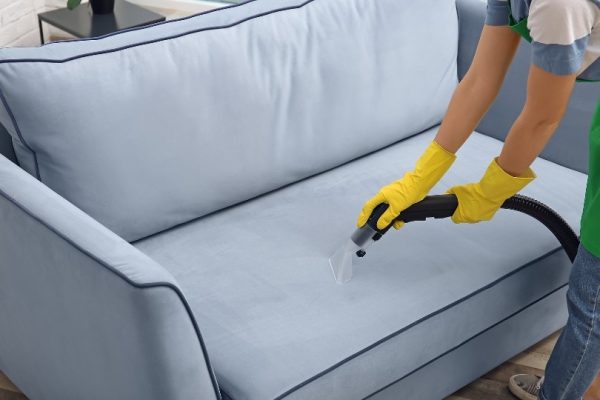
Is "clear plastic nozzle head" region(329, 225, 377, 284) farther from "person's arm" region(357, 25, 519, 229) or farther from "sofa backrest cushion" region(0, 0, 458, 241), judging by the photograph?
"sofa backrest cushion" region(0, 0, 458, 241)

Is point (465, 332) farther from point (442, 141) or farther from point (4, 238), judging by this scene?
point (4, 238)

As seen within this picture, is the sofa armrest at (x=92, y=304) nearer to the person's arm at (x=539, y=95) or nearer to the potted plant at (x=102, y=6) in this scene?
the person's arm at (x=539, y=95)

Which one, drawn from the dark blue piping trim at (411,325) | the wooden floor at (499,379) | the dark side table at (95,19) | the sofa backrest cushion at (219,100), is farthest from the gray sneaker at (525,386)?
the dark side table at (95,19)

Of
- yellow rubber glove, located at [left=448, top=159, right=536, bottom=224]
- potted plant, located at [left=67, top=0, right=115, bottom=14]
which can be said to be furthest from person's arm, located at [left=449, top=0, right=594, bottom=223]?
potted plant, located at [left=67, top=0, right=115, bottom=14]

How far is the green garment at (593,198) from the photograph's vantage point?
1694 millimetres

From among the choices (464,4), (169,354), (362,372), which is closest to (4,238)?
(169,354)

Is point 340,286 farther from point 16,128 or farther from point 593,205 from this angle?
point 16,128

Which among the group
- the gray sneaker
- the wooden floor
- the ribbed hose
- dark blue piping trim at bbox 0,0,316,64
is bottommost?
the wooden floor

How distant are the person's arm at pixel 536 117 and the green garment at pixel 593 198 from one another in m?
0.08

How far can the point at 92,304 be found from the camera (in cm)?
153

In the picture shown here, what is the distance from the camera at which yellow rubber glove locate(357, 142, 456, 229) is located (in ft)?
6.25

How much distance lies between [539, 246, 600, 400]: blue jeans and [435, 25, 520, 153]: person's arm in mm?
352

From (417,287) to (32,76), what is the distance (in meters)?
0.88

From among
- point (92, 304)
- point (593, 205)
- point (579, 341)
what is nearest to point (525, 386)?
point (579, 341)
